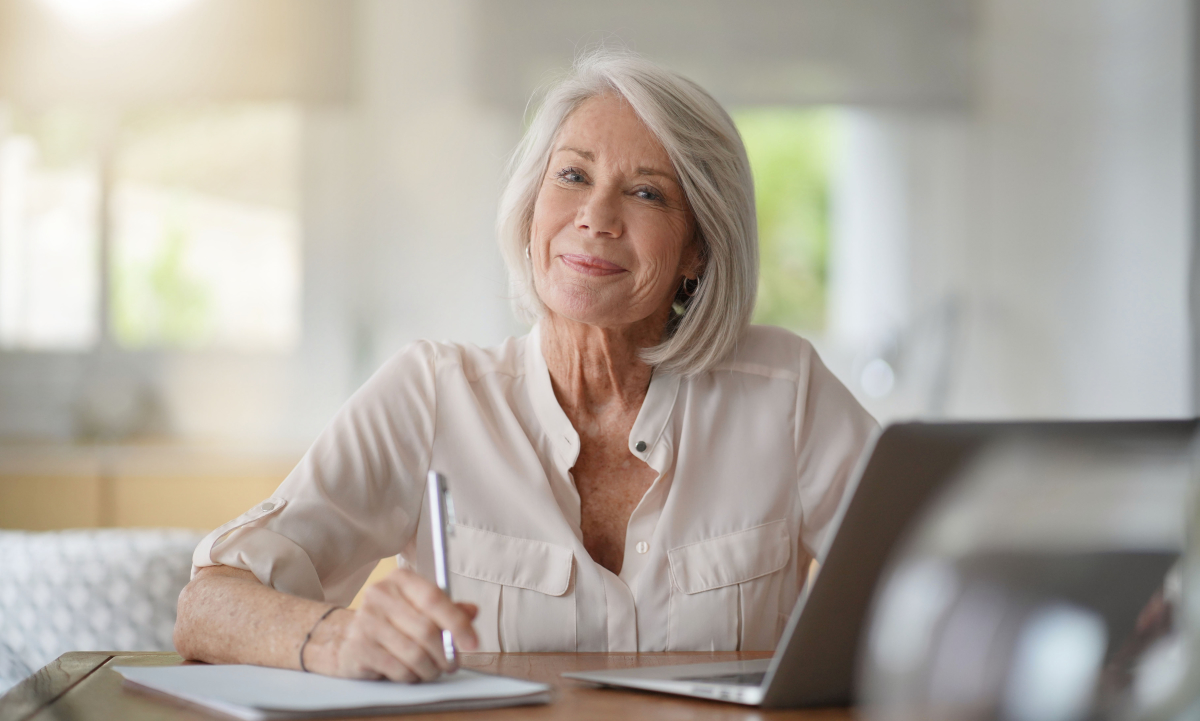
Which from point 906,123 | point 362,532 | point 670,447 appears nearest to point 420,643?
point 362,532

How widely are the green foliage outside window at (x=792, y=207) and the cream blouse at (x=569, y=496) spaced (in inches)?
91.3

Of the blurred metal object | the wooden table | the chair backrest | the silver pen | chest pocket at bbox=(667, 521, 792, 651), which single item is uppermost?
the blurred metal object

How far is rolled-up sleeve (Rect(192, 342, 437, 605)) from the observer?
1.17 m

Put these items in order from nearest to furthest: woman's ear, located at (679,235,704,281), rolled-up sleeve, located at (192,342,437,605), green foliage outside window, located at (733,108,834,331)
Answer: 1. rolled-up sleeve, located at (192,342,437,605)
2. woman's ear, located at (679,235,704,281)
3. green foliage outside window, located at (733,108,834,331)

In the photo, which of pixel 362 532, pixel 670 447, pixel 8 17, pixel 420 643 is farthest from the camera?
pixel 8 17

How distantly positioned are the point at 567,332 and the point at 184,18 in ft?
9.17

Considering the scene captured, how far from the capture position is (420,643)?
2.69 ft

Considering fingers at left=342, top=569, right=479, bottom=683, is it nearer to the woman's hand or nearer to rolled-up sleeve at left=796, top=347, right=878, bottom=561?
the woman's hand

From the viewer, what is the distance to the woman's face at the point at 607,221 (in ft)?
4.79

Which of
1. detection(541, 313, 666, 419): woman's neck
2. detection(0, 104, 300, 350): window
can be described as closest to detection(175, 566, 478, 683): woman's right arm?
detection(541, 313, 666, 419): woman's neck

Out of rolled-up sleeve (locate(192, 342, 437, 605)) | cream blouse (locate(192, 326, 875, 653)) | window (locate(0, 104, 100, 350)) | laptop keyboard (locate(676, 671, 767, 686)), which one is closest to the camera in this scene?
laptop keyboard (locate(676, 671, 767, 686))

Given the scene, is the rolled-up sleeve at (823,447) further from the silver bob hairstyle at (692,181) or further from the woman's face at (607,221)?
the woman's face at (607,221)

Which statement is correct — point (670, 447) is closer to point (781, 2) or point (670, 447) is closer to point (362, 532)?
point (362, 532)

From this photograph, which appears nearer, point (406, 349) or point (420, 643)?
point (420, 643)
